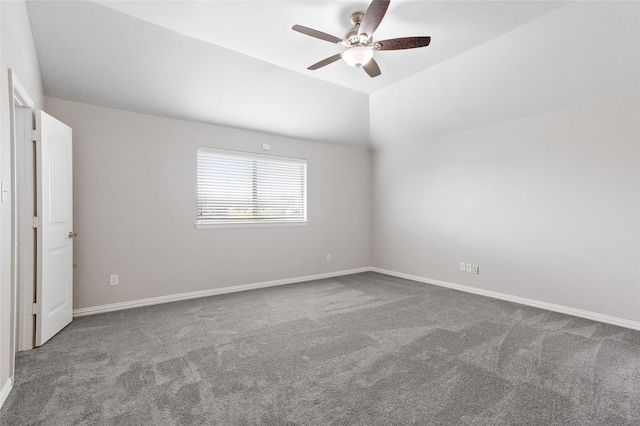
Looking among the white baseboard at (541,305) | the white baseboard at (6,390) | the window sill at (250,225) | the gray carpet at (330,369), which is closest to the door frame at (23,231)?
the gray carpet at (330,369)

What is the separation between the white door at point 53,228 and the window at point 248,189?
1465mm

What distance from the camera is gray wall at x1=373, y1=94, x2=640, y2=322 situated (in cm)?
322

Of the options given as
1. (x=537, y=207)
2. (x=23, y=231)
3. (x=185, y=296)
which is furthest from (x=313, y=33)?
(x=185, y=296)

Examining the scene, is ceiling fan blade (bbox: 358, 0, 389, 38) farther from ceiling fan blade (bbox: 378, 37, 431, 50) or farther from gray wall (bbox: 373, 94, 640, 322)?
gray wall (bbox: 373, 94, 640, 322)

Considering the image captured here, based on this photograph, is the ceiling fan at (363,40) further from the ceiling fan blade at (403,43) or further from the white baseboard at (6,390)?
the white baseboard at (6,390)

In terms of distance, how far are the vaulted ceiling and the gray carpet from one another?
2.59m

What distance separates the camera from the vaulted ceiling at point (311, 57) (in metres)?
2.70

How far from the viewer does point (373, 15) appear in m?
2.23

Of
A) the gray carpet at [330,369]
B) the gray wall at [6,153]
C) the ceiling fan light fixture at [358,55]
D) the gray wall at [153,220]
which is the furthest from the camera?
the gray wall at [153,220]

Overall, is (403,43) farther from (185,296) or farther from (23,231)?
(185,296)

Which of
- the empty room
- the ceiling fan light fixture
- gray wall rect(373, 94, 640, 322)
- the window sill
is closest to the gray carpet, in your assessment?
the empty room

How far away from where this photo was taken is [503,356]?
2.49m

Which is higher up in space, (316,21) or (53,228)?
(316,21)

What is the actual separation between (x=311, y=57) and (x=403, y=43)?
51.7 inches
